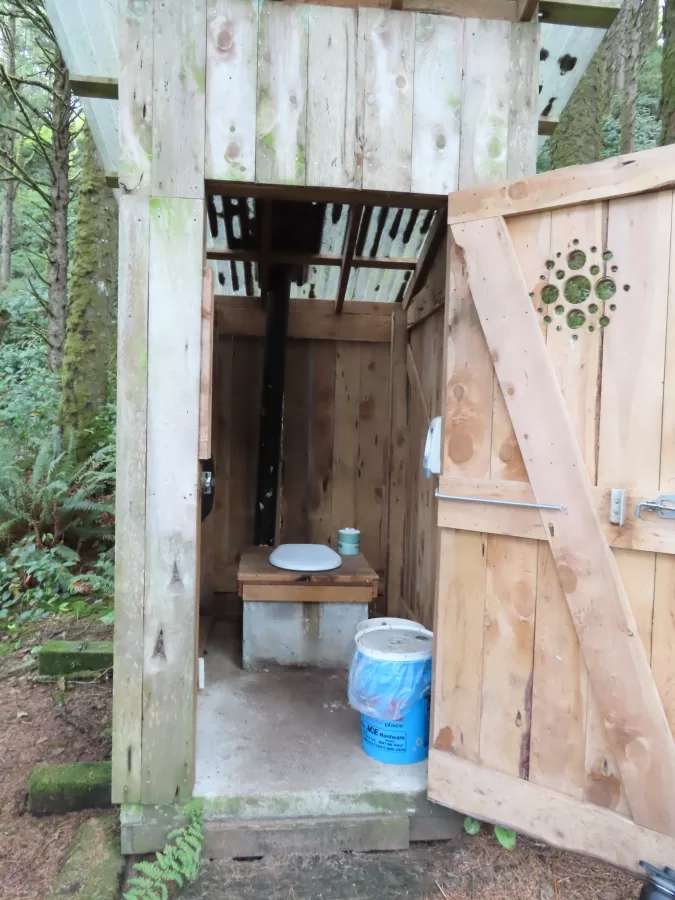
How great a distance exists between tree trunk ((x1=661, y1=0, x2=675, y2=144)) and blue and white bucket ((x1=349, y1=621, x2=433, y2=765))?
3019 millimetres

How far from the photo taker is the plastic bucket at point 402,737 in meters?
2.28

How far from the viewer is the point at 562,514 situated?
1856 mm

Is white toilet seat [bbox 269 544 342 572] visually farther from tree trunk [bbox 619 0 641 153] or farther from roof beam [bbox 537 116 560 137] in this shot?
tree trunk [bbox 619 0 641 153]

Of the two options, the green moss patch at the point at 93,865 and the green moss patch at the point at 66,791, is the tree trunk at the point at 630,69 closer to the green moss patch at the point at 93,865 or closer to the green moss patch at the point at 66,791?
the green moss patch at the point at 66,791

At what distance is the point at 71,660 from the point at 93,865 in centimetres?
161

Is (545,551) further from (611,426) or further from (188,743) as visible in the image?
(188,743)

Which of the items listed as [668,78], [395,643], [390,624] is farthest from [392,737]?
[668,78]

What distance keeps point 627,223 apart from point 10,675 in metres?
3.71

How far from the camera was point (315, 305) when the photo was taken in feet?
13.1

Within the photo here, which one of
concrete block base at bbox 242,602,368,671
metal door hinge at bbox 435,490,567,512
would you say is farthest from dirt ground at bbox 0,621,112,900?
metal door hinge at bbox 435,490,567,512

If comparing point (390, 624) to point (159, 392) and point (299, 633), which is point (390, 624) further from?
point (159, 392)

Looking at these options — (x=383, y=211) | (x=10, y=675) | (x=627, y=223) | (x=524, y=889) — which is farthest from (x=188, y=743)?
(x=383, y=211)

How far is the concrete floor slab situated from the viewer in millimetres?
2061

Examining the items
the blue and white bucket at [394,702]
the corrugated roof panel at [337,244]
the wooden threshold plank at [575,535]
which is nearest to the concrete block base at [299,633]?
the blue and white bucket at [394,702]
